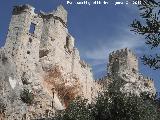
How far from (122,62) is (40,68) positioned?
20338 millimetres

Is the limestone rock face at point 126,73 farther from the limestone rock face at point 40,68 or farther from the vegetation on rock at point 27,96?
the vegetation on rock at point 27,96

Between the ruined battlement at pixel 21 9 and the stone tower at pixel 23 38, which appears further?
the ruined battlement at pixel 21 9

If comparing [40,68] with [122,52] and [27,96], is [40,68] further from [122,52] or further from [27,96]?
[122,52]

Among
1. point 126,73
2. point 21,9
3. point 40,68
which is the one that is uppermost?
point 21,9

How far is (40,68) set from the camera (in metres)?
43.1

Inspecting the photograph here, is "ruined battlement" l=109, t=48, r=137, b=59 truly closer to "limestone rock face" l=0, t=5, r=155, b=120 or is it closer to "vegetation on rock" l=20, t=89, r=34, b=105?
"limestone rock face" l=0, t=5, r=155, b=120

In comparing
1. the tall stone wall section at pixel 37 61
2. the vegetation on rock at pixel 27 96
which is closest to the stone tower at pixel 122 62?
the tall stone wall section at pixel 37 61

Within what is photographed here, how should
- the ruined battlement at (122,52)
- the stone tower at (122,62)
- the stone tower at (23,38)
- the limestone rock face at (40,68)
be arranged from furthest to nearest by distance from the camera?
the ruined battlement at (122,52) → the stone tower at (122,62) → the stone tower at (23,38) → the limestone rock face at (40,68)

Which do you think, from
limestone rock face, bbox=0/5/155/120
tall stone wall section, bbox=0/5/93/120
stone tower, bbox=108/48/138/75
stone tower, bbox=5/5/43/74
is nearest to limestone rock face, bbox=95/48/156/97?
stone tower, bbox=108/48/138/75

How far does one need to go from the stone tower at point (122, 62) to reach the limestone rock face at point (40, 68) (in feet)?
25.7

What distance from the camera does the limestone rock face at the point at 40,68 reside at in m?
38.2

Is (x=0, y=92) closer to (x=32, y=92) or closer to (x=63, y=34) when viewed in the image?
(x=32, y=92)

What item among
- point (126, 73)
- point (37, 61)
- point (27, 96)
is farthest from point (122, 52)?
point (27, 96)

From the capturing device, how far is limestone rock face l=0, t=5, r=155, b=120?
38188 millimetres
